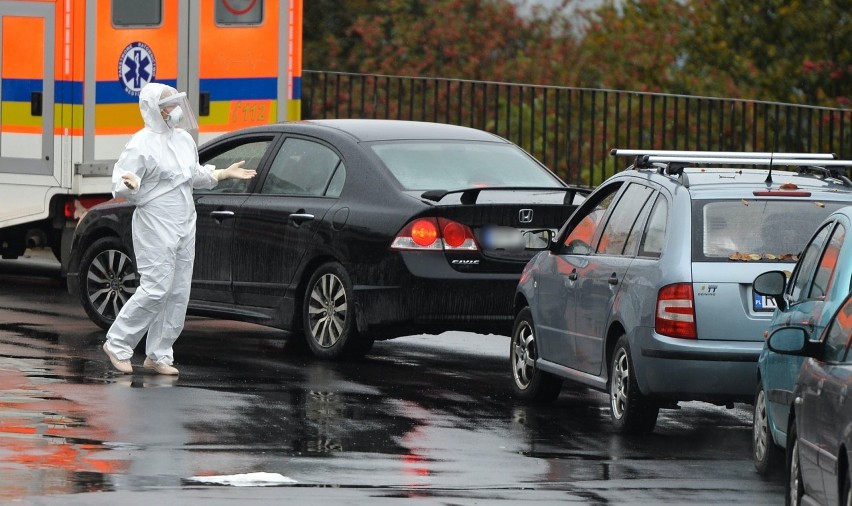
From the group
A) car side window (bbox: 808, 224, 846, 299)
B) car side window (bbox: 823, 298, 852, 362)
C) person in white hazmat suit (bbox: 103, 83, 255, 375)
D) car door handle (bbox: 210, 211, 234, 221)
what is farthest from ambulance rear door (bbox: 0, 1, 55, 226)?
car side window (bbox: 823, 298, 852, 362)

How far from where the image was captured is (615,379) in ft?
34.4

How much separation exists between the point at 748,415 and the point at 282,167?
3.81 meters

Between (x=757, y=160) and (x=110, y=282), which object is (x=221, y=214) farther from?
(x=757, y=160)

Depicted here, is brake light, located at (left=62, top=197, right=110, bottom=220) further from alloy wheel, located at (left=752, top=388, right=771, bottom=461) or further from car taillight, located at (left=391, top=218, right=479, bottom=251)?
alloy wheel, located at (left=752, top=388, right=771, bottom=461)

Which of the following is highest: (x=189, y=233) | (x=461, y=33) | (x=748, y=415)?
(x=461, y=33)

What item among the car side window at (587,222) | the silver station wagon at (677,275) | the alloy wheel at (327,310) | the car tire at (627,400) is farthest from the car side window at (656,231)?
the alloy wheel at (327,310)

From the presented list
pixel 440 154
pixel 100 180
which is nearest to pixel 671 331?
pixel 440 154

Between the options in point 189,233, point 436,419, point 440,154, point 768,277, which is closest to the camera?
point 768,277

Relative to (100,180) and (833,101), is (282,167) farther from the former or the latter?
(833,101)

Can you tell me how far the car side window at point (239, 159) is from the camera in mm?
13992

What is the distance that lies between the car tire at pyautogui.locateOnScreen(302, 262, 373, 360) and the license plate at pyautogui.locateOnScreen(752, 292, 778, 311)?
11.8 ft

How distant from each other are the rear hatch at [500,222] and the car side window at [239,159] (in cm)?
176

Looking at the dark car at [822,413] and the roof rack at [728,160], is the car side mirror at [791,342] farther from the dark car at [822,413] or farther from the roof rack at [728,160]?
the roof rack at [728,160]

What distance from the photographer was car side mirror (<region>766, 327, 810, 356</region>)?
7410 millimetres
